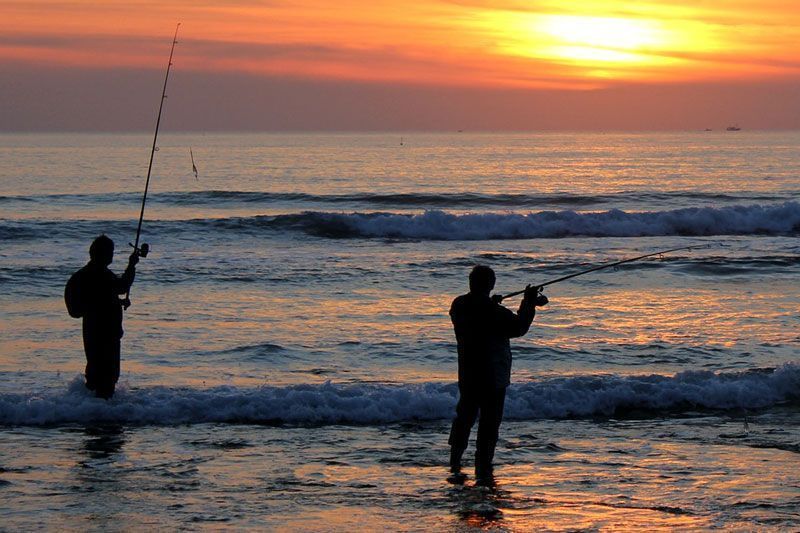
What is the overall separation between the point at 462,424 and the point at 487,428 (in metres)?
0.19

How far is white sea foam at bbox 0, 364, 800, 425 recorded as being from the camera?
28.0 feet

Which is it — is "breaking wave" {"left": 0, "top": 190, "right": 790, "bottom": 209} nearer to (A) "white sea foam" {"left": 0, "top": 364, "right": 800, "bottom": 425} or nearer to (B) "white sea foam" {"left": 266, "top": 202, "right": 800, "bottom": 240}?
(B) "white sea foam" {"left": 266, "top": 202, "right": 800, "bottom": 240}

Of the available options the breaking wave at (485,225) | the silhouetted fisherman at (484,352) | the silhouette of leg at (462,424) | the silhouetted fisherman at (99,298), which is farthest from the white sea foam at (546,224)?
the silhouetted fisherman at (484,352)

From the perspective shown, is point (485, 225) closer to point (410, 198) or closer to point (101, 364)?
point (410, 198)

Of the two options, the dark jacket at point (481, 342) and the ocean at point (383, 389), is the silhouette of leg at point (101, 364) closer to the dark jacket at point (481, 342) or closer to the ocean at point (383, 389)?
the ocean at point (383, 389)

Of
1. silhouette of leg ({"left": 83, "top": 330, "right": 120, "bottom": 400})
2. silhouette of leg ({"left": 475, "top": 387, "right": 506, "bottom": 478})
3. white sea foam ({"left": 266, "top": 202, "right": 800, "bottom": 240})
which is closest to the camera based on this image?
silhouette of leg ({"left": 475, "top": 387, "right": 506, "bottom": 478})

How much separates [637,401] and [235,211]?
1007 inches

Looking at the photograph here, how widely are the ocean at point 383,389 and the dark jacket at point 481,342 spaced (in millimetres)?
690

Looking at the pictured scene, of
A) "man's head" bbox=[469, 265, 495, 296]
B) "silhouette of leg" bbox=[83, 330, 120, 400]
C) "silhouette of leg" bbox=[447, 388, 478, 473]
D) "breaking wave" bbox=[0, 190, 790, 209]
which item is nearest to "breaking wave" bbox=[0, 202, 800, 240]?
"breaking wave" bbox=[0, 190, 790, 209]

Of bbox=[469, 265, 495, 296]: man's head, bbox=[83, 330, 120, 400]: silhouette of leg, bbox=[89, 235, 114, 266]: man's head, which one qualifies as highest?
bbox=[89, 235, 114, 266]: man's head

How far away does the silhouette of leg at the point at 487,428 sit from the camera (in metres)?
6.70

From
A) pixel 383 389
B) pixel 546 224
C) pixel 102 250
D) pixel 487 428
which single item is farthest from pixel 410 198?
pixel 487 428

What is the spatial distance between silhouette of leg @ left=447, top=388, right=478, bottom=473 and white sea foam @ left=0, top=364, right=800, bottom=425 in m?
1.77

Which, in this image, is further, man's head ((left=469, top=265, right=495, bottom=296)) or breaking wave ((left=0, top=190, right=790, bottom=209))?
breaking wave ((left=0, top=190, right=790, bottom=209))
